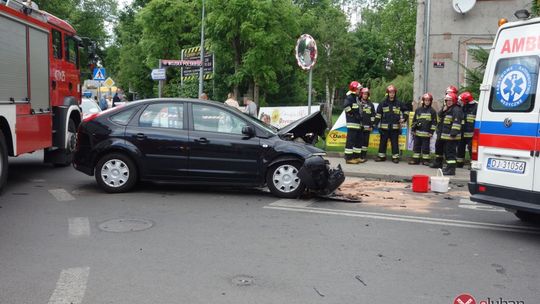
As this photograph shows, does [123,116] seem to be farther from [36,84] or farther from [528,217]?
[528,217]

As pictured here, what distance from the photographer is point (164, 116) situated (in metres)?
8.93

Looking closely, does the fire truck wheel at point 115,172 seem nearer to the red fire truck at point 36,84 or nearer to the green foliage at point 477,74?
the red fire truck at point 36,84

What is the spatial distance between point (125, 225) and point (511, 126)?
15.8ft

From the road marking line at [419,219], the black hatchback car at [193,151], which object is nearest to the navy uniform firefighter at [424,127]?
the black hatchback car at [193,151]

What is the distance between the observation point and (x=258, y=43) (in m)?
23.0

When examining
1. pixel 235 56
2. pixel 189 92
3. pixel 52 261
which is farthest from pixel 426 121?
pixel 189 92

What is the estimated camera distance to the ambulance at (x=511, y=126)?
6312mm

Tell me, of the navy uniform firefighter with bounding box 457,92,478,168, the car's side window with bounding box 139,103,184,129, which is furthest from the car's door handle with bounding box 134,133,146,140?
the navy uniform firefighter with bounding box 457,92,478,168

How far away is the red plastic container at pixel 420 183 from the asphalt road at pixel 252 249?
0.85 m

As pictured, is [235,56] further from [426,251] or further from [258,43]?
[426,251]

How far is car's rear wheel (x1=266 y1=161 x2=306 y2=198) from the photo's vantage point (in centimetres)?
870

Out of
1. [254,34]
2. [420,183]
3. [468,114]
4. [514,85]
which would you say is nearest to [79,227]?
[514,85]

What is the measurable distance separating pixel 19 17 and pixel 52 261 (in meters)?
5.29

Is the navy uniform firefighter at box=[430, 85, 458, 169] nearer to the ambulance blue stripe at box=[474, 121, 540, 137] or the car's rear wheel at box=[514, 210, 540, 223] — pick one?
the car's rear wheel at box=[514, 210, 540, 223]
